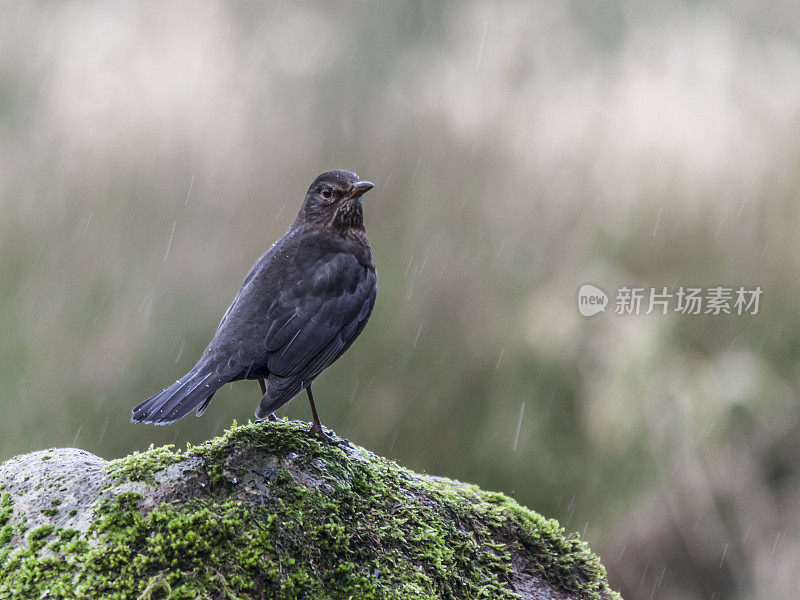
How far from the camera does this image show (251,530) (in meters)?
2.34

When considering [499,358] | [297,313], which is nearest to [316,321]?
[297,313]

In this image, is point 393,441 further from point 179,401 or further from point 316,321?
point 179,401

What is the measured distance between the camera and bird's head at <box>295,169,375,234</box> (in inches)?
143

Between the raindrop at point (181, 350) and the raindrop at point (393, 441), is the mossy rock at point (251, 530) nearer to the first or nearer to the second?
the raindrop at point (393, 441)

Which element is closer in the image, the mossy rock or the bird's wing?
the mossy rock

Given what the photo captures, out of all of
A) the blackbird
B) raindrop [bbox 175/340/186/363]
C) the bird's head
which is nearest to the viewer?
the blackbird

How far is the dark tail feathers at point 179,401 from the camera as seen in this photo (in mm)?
2514

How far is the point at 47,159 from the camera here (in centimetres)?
611

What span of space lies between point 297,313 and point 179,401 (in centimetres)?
73

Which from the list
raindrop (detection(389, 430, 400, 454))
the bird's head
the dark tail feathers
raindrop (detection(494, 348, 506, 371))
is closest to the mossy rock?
the dark tail feathers

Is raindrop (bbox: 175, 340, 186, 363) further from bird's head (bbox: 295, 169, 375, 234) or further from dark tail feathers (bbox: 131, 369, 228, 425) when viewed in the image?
dark tail feathers (bbox: 131, 369, 228, 425)

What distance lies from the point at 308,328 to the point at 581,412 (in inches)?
121

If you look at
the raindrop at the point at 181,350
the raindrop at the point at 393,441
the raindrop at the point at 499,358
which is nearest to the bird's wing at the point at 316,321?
the raindrop at the point at 393,441

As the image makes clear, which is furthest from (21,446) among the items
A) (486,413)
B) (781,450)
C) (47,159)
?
(781,450)
